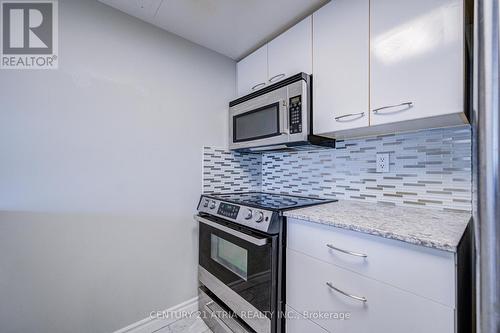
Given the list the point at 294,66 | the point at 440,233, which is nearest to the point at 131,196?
the point at 294,66

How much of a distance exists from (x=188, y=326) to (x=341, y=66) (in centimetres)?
194

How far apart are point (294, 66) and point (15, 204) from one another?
5.59 ft

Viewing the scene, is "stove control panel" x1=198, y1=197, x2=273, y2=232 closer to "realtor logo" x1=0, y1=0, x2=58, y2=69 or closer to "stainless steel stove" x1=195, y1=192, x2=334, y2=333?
"stainless steel stove" x1=195, y1=192, x2=334, y2=333

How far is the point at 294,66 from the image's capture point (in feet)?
4.70

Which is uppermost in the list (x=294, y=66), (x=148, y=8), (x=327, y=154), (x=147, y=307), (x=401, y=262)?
(x=148, y=8)

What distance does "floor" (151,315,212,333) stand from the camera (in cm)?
150

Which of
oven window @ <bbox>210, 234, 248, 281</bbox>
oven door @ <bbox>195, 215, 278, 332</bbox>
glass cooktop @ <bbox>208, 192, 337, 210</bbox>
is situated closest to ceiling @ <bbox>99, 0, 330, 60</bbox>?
glass cooktop @ <bbox>208, 192, 337, 210</bbox>

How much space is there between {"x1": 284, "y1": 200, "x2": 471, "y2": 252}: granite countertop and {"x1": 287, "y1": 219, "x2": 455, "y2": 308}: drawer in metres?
0.04

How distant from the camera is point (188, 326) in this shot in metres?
1.54

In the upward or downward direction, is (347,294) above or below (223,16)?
below

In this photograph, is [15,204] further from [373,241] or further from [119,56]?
[373,241]

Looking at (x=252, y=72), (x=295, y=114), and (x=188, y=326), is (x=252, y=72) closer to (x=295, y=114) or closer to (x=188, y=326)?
(x=295, y=114)

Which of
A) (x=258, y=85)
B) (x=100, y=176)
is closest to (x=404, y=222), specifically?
(x=258, y=85)

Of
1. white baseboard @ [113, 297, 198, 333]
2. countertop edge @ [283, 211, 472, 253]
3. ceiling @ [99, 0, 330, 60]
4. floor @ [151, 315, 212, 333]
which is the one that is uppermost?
ceiling @ [99, 0, 330, 60]
